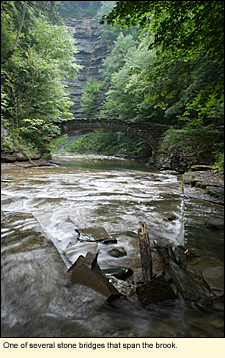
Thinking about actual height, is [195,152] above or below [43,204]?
above

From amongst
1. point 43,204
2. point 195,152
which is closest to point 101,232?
point 43,204

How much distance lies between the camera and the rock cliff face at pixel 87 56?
45406 millimetres

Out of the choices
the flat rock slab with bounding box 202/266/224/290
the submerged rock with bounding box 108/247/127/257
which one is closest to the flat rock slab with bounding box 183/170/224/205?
the flat rock slab with bounding box 202/266/224/290

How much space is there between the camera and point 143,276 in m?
1.45

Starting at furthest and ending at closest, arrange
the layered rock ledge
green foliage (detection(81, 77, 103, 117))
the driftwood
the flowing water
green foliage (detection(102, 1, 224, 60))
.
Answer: green foliage (detection(81, 77, 103, 117))
the layered rock ledge
green foliage (detection(102, 1, 224, 60))
the driftwood
the flowing water

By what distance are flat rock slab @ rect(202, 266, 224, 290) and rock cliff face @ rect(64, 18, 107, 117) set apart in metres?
45.1

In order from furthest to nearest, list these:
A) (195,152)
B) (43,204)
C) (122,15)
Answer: (195,152)
(43,204)
(122,15)

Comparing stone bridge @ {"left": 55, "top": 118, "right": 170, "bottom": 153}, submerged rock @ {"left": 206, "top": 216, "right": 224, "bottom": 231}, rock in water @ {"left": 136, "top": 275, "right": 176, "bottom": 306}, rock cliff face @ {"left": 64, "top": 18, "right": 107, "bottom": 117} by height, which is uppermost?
rock cliff face @ {"left": 64, "top": 18, "right": 107, "bottom": 117}

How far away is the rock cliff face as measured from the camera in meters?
45.4

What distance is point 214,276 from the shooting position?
1406mm

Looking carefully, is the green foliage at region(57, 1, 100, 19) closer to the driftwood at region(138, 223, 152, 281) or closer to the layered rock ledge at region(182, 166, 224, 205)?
the layered rock ledge at region(182, 166, 224, 205)

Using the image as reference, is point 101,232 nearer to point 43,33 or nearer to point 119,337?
point 119,337

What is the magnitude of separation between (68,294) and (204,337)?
862 mm

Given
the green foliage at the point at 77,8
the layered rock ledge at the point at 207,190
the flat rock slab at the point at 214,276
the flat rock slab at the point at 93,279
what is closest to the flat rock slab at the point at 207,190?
the layered rock ledge at the point at 207,190
